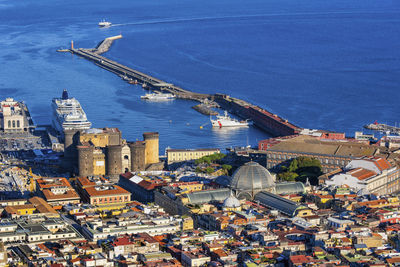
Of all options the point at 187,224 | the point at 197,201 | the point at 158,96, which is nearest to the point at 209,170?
the point at 197,201

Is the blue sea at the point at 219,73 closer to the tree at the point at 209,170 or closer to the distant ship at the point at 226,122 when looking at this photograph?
the distant ship at the point at 226,122

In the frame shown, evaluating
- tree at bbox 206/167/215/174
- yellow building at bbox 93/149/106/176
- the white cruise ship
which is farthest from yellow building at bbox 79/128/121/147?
the white cruise ship

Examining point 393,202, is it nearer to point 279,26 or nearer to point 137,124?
point 137,124

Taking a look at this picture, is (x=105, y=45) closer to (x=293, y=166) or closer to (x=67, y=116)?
(x=67, y=116)

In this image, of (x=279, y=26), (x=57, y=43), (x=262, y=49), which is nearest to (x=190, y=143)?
(x=262, y=49)

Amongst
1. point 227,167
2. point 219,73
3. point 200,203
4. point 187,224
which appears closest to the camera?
point 187,224

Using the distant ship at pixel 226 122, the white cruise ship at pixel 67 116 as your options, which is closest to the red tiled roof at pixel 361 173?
the white cruise ship at pixel 67 116
